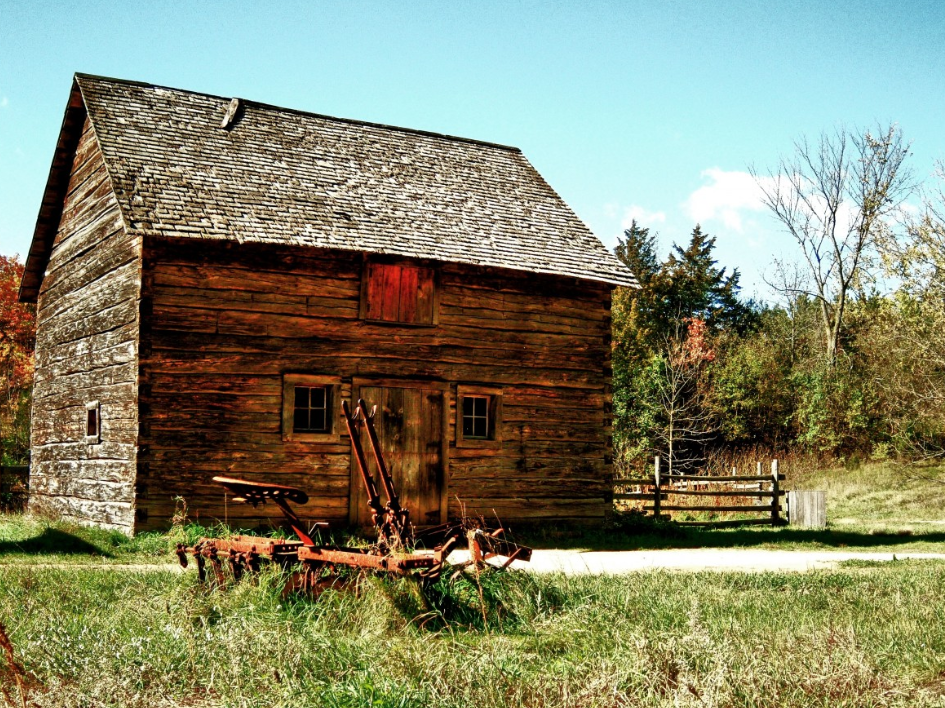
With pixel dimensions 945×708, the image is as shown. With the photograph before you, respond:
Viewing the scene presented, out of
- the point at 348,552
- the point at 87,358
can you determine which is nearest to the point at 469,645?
the point at 348,552

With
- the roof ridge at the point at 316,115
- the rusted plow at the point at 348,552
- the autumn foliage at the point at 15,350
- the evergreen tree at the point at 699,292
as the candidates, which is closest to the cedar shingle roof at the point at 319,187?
the roof ridge at the point at 316,115

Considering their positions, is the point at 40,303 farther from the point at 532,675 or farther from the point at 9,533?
the point at 532,675

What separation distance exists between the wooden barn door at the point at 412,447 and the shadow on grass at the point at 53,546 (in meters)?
4.38

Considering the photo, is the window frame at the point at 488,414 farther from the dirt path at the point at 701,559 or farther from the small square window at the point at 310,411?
the dirt path at the point at 701,559

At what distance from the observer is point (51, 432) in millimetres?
20078

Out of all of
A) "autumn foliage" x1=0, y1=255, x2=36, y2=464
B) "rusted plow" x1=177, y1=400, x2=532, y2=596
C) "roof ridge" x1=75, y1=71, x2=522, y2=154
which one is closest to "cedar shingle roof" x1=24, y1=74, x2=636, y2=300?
"roof ridge" x1=75, y1=71, x2=522, y2=154

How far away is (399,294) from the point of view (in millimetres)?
17594

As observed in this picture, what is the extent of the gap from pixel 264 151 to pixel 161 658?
46.2 ft

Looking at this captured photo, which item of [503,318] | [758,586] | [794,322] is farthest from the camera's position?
[794,322]

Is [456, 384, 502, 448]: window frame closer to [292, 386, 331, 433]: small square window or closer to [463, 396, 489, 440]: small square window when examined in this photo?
[463, 396, 489, 440]: small square window

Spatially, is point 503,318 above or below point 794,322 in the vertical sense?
below

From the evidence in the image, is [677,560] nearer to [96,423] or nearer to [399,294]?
[399,294]

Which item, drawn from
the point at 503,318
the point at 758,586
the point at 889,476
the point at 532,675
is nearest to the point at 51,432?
the point at 503,318

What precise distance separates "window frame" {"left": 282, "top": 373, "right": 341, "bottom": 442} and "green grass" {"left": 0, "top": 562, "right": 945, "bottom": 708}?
7.42 meters
